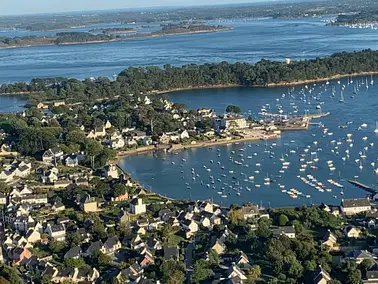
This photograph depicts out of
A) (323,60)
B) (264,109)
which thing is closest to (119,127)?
(264,109)

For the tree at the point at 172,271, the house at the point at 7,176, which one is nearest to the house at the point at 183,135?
the house at the point at 7,176

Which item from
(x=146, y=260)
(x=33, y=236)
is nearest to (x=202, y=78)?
(x=33, y=236)

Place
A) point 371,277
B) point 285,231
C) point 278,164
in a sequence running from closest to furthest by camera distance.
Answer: point 371,277 < point 285,231 < point 278,164

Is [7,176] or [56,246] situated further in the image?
[7,176]

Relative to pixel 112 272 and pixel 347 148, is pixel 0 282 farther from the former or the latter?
pixel 347 148

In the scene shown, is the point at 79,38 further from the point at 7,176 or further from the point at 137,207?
the point at 137,207

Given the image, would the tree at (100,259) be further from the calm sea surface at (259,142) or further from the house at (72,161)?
the house at (72,161)
